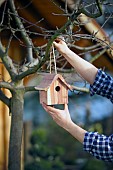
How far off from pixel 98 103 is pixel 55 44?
9.50 metres

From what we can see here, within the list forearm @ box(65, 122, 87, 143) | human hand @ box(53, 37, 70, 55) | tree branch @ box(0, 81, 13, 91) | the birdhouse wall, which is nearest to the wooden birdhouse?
the birdhouse wall

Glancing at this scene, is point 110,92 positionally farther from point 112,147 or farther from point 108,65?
point 108,65

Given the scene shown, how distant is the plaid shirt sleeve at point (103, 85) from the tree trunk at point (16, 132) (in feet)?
3.68

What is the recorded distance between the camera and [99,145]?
8.04ft

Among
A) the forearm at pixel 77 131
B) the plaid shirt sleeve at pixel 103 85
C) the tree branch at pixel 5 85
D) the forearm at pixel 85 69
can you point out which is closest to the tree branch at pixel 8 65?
the tree branch at pixel 5 85

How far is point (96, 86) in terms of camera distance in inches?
104

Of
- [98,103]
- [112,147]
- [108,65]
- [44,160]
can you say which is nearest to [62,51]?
[112,147]

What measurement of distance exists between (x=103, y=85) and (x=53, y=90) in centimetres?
35

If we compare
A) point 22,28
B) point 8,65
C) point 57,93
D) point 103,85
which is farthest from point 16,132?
point 103,85

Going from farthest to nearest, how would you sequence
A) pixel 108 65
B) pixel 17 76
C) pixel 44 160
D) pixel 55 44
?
pixel 44 160 < pixel 108 65 < pixel 17 76 < pixel 55 44

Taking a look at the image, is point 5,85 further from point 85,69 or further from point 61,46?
point 85,69

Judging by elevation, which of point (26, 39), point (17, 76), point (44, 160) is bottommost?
point (44, 160)

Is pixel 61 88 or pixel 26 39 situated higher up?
pixel 26 39

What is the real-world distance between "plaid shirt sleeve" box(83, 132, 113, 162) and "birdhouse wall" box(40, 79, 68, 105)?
0.39 metres
